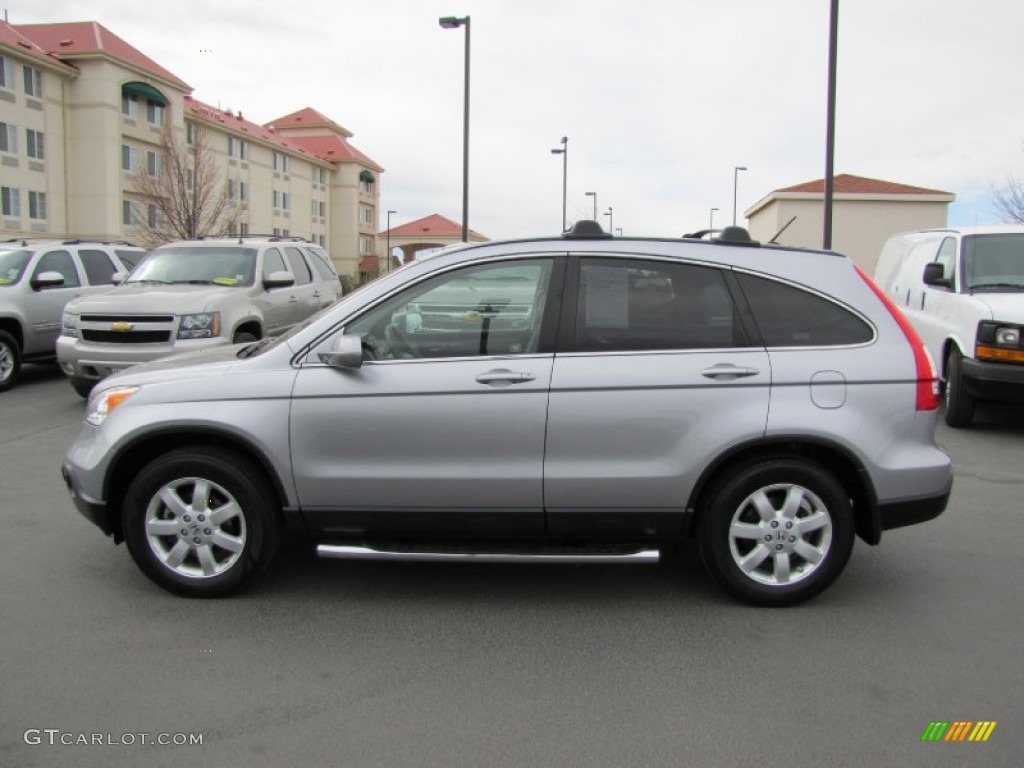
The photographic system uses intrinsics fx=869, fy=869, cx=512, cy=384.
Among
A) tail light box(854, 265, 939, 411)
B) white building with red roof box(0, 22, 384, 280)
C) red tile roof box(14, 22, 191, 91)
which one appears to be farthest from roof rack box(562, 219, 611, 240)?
red tile roof box(14, 22, 191, 91)

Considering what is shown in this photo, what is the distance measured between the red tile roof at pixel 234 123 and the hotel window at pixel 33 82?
10.5 metres

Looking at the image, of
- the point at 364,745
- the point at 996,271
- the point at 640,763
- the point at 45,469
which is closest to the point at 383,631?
the point at 364,745

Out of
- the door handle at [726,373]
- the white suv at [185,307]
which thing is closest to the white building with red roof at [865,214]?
the white suv at [185,307]

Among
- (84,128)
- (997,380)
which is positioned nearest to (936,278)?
(997,380)

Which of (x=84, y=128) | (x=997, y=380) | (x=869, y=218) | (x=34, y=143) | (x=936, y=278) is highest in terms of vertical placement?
(x=84, y=128)

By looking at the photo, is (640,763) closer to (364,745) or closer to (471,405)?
(364,745)

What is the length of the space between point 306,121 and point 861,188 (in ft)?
202

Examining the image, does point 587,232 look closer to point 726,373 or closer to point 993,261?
point 726,373

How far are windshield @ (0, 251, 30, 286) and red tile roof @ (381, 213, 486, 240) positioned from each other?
70.7 m

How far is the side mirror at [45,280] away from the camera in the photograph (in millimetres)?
11672

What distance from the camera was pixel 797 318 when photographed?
167 inches

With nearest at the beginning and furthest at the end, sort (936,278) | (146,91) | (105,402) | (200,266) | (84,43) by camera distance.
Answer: (105,402), (936,278), (200,266), (84,43), (146,91)

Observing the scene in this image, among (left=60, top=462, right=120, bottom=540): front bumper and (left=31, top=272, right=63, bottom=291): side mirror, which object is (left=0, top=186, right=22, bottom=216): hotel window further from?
(left=60, top=462, right=120, bottom=540): front bumper

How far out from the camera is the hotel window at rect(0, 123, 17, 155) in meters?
41.9
